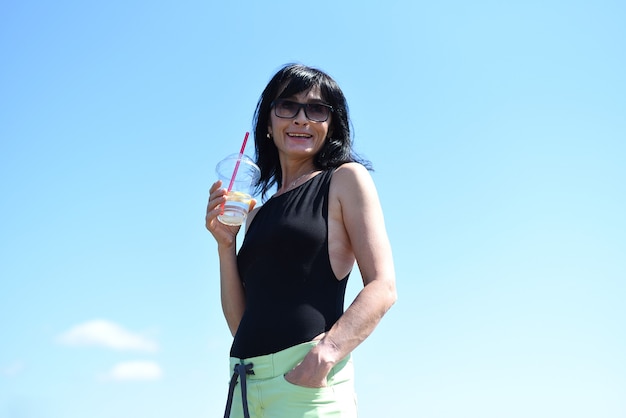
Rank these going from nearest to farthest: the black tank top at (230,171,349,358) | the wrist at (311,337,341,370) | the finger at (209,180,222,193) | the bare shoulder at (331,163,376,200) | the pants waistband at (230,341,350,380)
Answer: the wrist at (311,337,341,370), the pants waistband at (230,341,350,380), the black tank top at (230,171,349,358), the bare shoulder at (331,163,376,200), the finger at (209,180,222,193)

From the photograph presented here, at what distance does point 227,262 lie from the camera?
14.6 feet

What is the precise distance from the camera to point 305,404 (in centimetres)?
351

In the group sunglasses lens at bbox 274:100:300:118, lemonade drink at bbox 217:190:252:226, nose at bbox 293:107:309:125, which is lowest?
lemonade drink at bbox 217:190:252:226

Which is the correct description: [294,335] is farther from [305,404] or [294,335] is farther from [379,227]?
[379,227]

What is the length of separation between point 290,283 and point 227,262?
71cm

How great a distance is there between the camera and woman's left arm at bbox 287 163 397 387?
350 cm

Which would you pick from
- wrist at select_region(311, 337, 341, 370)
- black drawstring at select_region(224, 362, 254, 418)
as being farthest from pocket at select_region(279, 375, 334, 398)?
black drawstring at select_region(224, 362, 254, 418)

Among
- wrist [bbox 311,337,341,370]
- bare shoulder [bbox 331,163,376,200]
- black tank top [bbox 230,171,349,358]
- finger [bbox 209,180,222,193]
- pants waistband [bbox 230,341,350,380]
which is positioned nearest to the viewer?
wrist [bbox 311,337,341,370]

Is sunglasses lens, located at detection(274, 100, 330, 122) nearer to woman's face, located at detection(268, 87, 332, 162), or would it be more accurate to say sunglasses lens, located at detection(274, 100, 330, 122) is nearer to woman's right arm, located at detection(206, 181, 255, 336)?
woman's face, located at detection(268, 87, 332, 162)

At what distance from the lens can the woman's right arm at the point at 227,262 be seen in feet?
14.4

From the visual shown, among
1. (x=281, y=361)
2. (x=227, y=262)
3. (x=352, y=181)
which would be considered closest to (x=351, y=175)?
(x=352, y=181)

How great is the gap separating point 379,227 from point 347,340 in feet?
2.23

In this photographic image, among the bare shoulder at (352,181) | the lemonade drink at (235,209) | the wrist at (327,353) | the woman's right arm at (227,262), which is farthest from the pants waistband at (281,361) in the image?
the lemonade drink at (235,209)

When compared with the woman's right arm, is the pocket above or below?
below
